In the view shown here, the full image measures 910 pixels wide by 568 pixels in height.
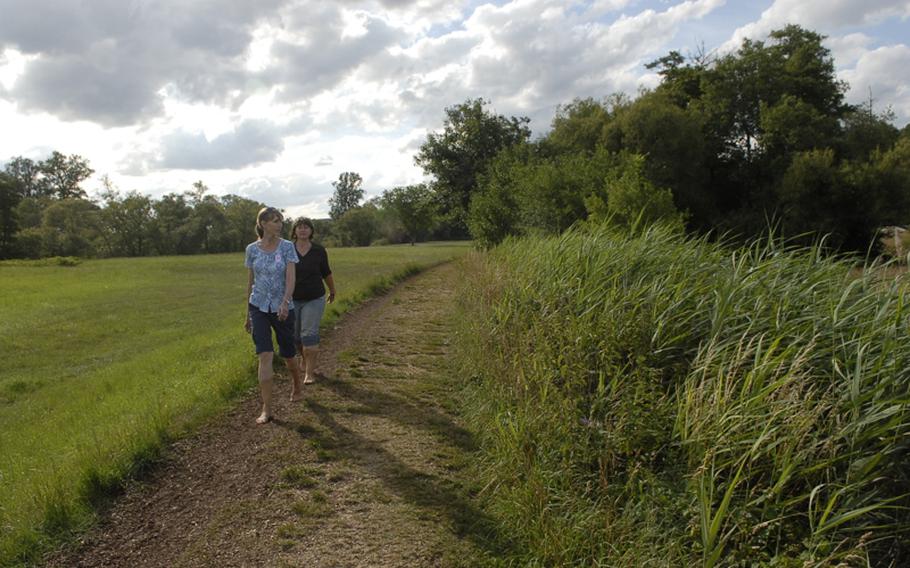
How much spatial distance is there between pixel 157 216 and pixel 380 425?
254 ft

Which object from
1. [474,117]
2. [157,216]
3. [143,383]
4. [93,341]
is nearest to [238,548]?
[143,383]

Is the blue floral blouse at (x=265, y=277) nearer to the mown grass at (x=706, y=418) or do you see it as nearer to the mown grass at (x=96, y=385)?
the mown grass at (x=96, y=385)

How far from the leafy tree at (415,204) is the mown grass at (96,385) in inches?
738

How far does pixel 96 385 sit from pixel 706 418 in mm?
9145

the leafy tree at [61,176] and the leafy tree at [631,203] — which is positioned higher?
the leafy tree at [61,176]

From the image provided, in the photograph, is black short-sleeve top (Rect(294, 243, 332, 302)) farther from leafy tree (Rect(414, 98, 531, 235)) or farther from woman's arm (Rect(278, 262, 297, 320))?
leafy tree (Rect(414, 98, 531, 235))

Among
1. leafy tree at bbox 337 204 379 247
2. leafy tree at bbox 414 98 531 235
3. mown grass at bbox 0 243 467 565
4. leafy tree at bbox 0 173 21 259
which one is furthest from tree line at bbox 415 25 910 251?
leafy tree at bbox 337 204 379 247

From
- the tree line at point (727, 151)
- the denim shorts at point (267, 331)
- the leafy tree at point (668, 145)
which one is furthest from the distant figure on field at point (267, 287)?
the leafy tree at point (668, 145)

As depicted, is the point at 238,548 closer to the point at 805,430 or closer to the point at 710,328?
the point at 805,430

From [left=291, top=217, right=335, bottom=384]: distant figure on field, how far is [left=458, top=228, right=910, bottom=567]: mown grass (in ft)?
7.54

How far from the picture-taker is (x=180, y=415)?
6.18 m

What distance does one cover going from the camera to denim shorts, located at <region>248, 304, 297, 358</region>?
5.94 metres

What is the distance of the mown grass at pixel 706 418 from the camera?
9.74 feet

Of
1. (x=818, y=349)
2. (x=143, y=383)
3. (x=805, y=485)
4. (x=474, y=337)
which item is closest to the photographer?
(x=805, y=485)
